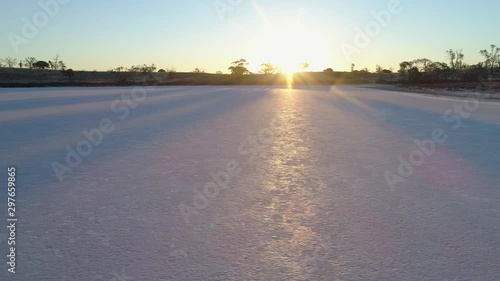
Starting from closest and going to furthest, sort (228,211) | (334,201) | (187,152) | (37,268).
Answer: (37,268) < (228,211) < (334,201) < (187,152)

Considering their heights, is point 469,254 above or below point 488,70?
below

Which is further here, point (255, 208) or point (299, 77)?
point (299, 77)

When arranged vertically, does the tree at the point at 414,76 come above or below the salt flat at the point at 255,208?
above

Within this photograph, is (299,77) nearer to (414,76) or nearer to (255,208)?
(414,76)

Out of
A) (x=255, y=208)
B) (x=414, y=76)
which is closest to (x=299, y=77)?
(x=414, y=76)

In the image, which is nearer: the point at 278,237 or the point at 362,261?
the point at 362,261

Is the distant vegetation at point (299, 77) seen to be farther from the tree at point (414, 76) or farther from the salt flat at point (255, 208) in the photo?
the salt flat at point (255, 208)

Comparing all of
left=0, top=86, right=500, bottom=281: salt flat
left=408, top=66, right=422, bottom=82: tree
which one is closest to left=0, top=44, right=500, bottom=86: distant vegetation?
left=408, top=66, right=422, bottom=82: tree

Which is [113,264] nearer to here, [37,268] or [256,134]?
[37,268]

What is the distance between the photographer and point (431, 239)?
2.32 m

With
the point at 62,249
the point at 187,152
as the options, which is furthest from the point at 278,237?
the point at 187,152

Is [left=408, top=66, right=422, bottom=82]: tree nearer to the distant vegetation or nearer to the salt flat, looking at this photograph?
the distant vegetation

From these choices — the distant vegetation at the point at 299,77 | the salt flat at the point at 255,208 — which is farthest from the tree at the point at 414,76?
the salt flat at the point at 255,208

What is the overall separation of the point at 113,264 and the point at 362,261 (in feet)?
4.49
